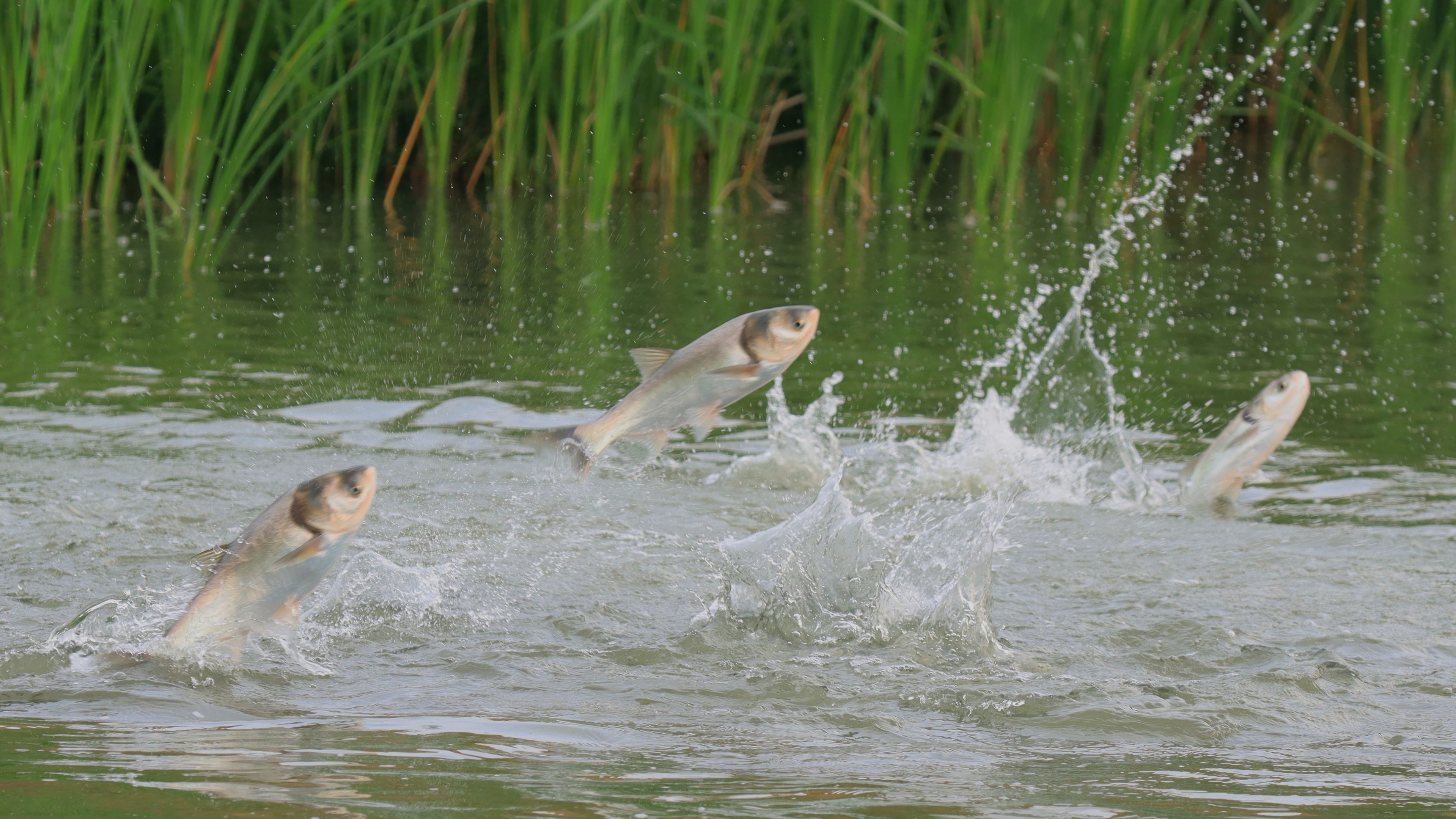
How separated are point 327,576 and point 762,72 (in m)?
7.64

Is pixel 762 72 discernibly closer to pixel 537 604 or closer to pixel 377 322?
pixel 377 322

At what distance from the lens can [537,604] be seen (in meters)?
4.32

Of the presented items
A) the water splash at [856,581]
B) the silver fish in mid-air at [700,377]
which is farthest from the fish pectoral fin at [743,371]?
the water splash at [856,581]

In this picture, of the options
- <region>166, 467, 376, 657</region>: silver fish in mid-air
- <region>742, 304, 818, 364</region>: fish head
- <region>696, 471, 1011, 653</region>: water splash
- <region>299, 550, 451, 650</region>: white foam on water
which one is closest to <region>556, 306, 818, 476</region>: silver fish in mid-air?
<region>742, 304, 818, 364</region>: fish head

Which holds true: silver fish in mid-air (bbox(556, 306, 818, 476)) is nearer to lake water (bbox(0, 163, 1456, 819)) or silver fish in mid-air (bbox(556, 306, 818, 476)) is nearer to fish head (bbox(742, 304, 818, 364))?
fish head (bbox(742, 304, 818, 364))

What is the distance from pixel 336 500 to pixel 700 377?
4.08 ft

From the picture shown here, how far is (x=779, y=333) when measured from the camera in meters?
4.26

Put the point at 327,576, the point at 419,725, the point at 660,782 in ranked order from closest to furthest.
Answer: the point at 660,782 < the point at 419,725 < the point at 327,576

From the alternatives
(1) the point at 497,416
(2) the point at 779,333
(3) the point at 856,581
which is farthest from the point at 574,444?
(1) the point at 497,416

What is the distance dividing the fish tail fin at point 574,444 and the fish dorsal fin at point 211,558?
1088 millimetres

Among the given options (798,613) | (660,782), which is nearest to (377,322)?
(798,613)

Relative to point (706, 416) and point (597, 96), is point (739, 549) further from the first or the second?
point (597, 96)

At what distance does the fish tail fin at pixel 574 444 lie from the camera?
4457 mm

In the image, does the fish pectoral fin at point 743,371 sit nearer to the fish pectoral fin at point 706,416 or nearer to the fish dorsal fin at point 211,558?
the fish pectoral fin at point 706,416
